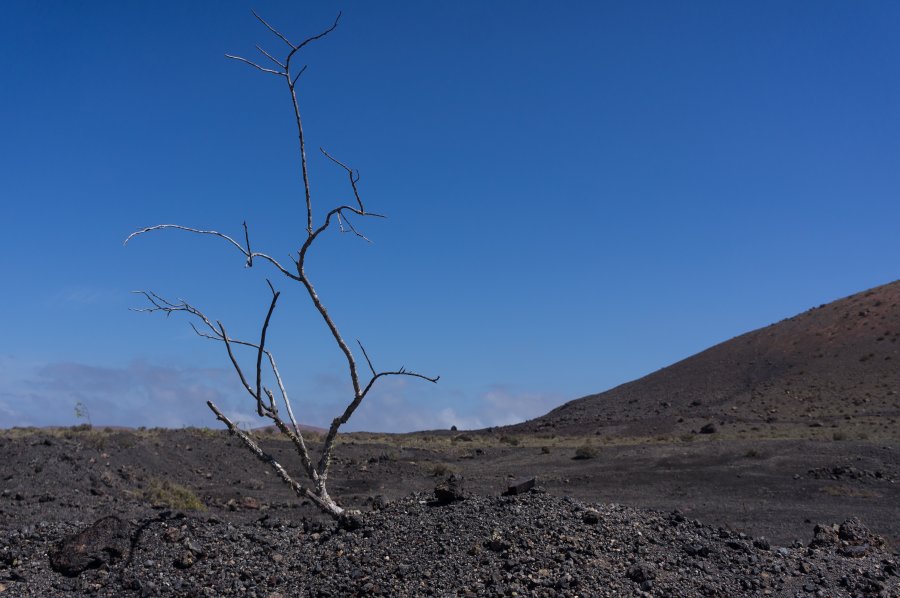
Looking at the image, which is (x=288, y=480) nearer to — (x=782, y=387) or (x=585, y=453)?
(x=585, y=453)

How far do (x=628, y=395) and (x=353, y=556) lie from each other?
Result: 183 ft

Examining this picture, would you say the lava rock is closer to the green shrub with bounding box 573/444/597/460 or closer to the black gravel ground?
the black gravel ground

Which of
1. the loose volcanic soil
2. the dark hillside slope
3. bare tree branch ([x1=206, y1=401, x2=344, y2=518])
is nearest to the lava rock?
the loose volcanic soil

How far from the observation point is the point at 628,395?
6272 cm

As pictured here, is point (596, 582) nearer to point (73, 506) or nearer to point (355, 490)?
point (73, 506)

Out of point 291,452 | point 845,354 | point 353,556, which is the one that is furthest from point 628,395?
point 353,556

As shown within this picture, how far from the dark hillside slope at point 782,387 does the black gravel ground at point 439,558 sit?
2755 cm

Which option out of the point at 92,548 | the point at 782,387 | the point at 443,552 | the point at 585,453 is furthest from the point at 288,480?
the point at 782,387

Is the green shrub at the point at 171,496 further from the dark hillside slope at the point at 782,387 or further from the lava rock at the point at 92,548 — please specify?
the dark hillside slope at the point at 782,387

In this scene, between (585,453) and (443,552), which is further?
(585,453)

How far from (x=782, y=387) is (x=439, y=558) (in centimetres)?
4913

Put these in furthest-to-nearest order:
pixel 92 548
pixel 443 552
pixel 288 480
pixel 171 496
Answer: pixel 171 496 < pixel 288 480 < pixel 92 548 < pixel 443 552

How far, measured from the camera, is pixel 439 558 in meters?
8.81

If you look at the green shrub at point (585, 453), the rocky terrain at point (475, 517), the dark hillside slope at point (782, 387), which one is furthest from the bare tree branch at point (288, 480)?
the dark hillside slope at point (782, 387)
